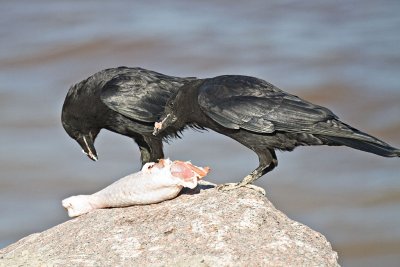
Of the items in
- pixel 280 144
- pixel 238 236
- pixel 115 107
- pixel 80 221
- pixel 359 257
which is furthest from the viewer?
pixel 359 257

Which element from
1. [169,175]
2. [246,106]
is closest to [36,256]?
[169,175]


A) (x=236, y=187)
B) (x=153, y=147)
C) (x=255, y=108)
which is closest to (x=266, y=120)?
(x=255, y=108)

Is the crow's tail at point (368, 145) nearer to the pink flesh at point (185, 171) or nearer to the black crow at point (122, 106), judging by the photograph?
the pink flesh at point (185, 171)

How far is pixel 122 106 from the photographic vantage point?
11.1m

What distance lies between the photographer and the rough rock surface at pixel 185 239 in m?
8.37

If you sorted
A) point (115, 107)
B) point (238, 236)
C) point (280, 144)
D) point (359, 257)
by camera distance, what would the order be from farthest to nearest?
point (359, 257), point (115, 107), point (280, 144), point (238, 236)

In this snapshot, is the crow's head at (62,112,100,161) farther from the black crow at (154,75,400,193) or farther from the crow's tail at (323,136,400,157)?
the crow's tail at (323,136,400,157)

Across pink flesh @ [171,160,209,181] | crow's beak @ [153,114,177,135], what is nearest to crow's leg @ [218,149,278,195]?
pink flesh @ [171,160,209,181]

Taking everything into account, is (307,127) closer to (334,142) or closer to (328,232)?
(334,142)

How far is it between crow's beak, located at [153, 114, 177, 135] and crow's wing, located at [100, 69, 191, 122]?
499mm

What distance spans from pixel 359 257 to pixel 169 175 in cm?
451

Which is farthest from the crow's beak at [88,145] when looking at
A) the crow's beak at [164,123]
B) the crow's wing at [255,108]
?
the crow's wing at [255,108]

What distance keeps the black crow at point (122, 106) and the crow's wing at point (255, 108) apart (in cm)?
90

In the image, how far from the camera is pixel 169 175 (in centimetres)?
942
